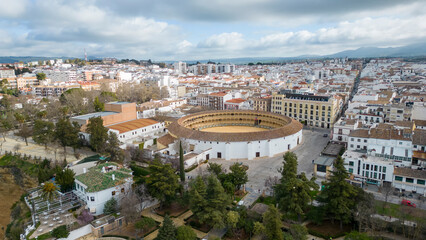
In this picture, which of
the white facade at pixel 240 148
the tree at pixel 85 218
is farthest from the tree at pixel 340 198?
the tree at pixel 85 218

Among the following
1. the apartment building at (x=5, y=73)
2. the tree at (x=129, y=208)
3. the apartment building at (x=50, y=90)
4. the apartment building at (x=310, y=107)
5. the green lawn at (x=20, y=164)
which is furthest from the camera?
the apartment building at (x=5, y=73)

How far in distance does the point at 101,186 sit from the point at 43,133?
88.7ft

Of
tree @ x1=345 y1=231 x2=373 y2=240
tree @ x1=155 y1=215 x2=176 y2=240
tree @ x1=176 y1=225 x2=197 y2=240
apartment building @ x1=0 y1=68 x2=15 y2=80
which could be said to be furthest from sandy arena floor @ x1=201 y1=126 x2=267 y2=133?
apartment building @ x1=0 y1=68 x2=15 y2=80

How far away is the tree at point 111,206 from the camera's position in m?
28.0

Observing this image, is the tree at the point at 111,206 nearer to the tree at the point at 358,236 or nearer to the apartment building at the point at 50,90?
the tree at the point at 358,236

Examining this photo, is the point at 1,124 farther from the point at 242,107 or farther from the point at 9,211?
the point at 242,107

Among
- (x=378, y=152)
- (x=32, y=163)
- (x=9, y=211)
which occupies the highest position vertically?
(x=378, y=152)

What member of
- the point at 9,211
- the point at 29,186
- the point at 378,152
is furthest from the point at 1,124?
the point at 378,152

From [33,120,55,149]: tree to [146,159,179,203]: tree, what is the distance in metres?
27.1

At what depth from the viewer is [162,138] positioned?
49.0m

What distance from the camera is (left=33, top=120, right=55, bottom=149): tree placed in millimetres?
47625

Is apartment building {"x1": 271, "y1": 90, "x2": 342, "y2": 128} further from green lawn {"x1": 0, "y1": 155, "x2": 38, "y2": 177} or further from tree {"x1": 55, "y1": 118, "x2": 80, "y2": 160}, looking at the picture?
green lawn {"x1": 0, "y1": 155, "x2": 38, "y2": 177}

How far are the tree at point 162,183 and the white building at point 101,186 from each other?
3167mm

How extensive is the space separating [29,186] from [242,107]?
52042 mm
